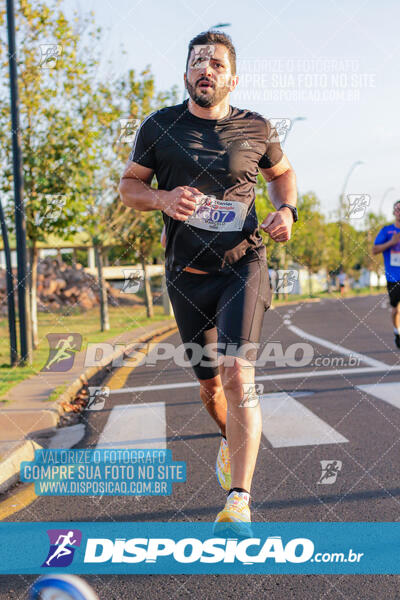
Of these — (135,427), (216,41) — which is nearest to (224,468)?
(216,41)

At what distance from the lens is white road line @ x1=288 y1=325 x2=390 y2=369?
29.1 feet

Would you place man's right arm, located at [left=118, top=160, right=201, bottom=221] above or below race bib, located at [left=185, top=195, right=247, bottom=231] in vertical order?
above

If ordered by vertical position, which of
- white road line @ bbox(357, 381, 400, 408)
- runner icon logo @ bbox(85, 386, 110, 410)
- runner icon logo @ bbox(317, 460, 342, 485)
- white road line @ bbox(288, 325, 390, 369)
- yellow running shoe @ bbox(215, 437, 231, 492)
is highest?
yellow running shoe @ bbox(215, 437, 231, 492)

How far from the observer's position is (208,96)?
125 inches

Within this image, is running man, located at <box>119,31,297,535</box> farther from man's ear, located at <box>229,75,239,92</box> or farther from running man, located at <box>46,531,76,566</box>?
running man, located at <box>46,531,76,566</box>

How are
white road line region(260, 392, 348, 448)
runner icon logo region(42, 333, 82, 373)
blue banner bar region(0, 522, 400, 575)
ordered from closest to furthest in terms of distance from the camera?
1. blue banner bar region(0, 522, 400, 575)
2. white road line region(260, 392, 348, 448)
3. runner icon logo region(42, 333, 82, 373)

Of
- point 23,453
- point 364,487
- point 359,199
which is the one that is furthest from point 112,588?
point 359,199

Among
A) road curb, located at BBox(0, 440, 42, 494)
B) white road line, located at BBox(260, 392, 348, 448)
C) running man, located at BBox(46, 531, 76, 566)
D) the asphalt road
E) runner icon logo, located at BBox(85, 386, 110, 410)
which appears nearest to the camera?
the asphalt road

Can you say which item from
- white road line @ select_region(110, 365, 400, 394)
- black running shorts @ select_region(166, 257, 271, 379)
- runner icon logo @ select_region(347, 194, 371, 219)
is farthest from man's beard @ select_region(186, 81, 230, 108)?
white road line @ select_region(110, 365, 400, 394)

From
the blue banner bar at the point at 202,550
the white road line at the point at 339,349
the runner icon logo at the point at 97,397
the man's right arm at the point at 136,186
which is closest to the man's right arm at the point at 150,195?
the man's right arm at the point at 136,186

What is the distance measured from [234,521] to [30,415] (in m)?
3.73

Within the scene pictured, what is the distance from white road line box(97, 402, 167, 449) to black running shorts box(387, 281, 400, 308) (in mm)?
4205

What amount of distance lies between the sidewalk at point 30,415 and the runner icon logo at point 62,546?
3.59 feet

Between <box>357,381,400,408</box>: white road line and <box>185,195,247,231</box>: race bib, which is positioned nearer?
<box>185,195,247,231</box>: race bib
